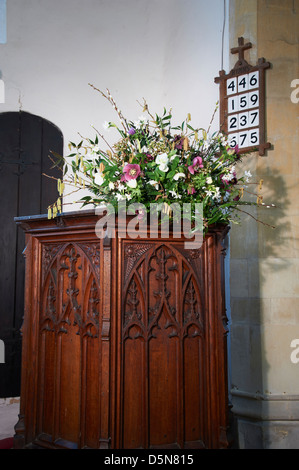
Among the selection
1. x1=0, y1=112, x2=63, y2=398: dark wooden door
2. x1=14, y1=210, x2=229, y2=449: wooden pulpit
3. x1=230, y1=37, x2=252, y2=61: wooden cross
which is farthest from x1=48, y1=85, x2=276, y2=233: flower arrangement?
x1=0, y1=112, x2=63, y2=398: dark wooden door

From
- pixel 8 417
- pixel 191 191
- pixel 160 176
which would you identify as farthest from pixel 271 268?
pixel 8 417

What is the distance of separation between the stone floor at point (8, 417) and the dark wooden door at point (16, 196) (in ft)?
0.27

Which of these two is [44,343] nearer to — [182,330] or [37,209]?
[182,330]

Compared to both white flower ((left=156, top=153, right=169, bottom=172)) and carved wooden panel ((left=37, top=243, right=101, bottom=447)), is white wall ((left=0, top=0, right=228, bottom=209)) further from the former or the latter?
carved wooden panel ((left=37, top=243, right=101, bottom=447))

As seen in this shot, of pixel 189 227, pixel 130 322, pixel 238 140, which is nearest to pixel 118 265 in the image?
pixel 130 322

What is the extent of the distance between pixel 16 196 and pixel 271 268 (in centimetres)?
252

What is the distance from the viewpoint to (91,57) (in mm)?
4102

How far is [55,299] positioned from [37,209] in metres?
2.05

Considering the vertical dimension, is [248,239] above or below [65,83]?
below

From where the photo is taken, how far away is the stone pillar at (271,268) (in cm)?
267

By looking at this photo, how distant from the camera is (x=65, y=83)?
406cm

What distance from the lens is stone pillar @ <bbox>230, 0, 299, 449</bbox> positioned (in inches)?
105

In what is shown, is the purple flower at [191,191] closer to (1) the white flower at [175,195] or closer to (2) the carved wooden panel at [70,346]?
(1) the white flower at [175,195]

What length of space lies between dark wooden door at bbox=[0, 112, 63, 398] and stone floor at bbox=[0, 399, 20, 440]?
8 cm
